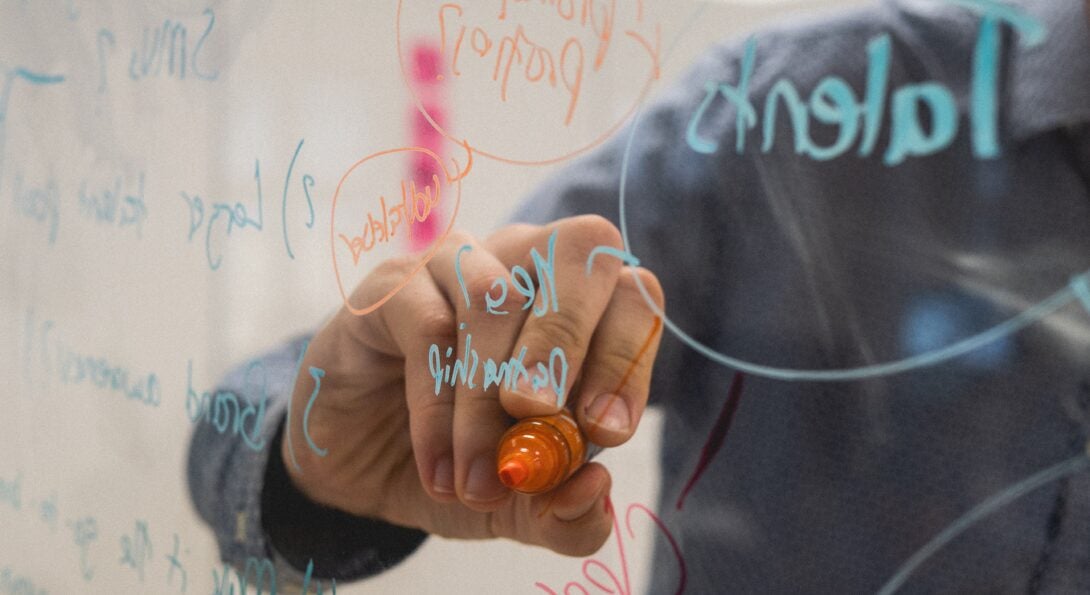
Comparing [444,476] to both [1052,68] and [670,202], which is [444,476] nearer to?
[670,202]

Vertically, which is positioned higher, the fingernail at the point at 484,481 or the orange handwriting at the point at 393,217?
the orange handwriting at the point at 393,217

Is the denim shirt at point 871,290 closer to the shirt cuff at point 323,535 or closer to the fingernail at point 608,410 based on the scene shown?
the fingernail at point 608,410

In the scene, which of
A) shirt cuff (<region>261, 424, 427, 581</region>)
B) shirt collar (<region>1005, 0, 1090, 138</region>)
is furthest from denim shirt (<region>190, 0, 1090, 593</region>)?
shirt cuff (<region>261, 424, 427, 581</region>)

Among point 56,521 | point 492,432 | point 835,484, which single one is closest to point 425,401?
point 492,432

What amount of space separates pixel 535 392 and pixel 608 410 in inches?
1.1

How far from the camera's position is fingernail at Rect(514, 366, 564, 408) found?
33 centimetres

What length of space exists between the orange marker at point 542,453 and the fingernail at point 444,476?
42 mm

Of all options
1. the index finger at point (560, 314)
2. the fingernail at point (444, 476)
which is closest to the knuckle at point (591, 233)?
the index finger at point (560, 314)

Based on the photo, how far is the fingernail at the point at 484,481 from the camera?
346mm

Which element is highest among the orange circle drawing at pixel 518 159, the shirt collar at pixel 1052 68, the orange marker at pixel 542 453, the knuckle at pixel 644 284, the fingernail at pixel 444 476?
the shirt collar at pixel 1052 68

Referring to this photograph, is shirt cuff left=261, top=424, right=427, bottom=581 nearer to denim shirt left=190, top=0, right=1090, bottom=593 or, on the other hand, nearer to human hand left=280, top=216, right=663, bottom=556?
human hand left=280, top=216, right=663, bottom=556

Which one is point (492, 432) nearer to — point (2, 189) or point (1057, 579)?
point (1057, 579)

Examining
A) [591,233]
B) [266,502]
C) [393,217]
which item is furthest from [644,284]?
[266,502]

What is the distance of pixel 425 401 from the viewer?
37 centimetres
